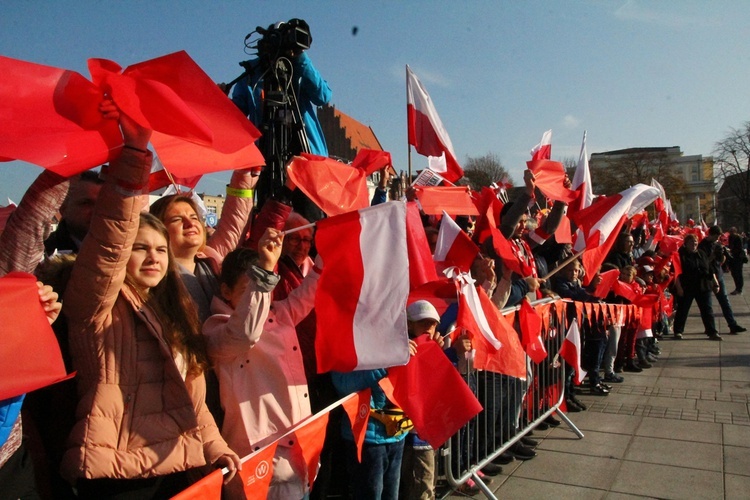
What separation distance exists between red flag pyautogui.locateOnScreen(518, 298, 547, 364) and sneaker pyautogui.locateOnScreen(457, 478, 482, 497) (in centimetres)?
109

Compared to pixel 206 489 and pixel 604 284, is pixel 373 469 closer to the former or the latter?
pixel 206 489

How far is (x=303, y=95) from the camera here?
4.53 m

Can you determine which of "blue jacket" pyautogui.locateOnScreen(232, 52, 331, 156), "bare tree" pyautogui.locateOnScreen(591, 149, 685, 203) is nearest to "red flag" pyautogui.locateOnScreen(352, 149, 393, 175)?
"blue jacket" pyautogui.locateOnScreen(232, 52, 331, 156)

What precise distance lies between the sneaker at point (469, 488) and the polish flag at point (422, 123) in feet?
8.37

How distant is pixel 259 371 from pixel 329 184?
3.41ft

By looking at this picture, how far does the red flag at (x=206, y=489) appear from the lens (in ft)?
6.81

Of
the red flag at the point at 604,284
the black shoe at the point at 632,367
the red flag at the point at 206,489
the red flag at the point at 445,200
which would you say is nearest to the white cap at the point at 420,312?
the red flag at the point at 445,200

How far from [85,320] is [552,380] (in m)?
4.97

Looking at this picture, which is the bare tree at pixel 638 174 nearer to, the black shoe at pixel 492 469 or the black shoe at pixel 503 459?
the black shoe at pixel 503 459

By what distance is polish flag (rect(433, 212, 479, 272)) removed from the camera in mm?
4168

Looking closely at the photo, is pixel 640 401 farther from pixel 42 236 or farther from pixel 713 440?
pixel 42 236

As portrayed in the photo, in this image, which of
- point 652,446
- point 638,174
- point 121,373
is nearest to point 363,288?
point 121,373

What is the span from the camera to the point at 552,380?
20.3ft

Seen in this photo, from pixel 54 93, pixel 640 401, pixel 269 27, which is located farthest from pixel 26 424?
pixel 640 401
